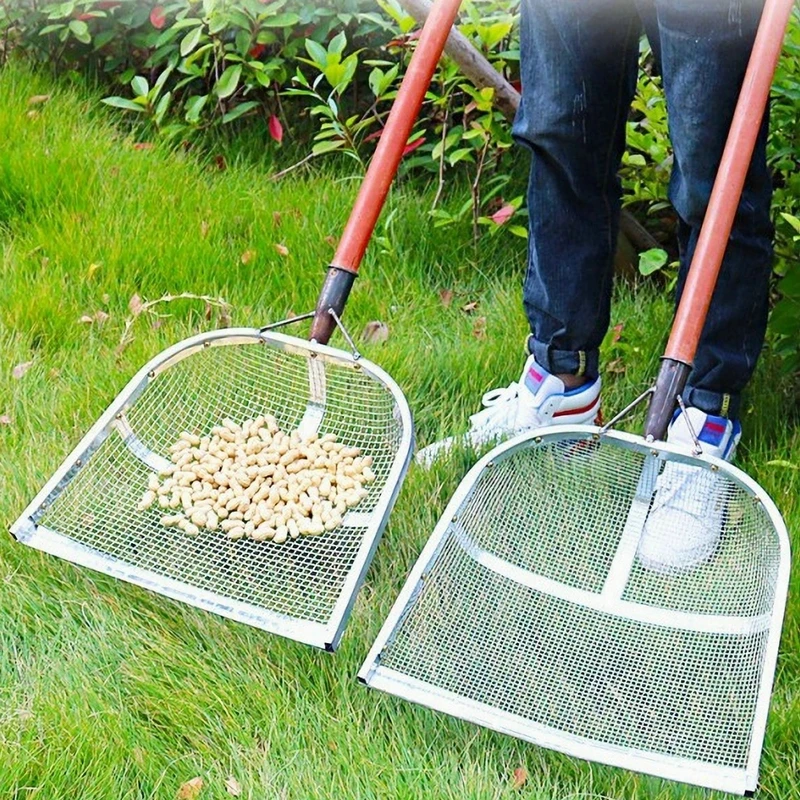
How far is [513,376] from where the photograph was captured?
9.29 ft

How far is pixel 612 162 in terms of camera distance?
235cm

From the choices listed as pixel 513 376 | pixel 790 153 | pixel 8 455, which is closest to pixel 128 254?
pixel 8 455

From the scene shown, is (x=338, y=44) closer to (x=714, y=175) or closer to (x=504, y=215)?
(x=504, y=215)

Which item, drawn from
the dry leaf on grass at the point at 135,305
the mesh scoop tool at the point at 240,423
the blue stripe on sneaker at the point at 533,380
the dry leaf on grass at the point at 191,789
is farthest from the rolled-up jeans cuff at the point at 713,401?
the dry leaf on grass at the point at 135,305

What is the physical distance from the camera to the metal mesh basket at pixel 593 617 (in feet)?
5.93

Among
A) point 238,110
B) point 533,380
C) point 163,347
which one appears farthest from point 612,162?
point 238,110

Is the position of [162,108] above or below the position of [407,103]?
below

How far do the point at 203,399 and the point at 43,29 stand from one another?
6.31 feet

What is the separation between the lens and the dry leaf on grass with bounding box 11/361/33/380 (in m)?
2.72

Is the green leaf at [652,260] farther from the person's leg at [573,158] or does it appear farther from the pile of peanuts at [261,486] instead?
the pile of peanuts at [261,486]

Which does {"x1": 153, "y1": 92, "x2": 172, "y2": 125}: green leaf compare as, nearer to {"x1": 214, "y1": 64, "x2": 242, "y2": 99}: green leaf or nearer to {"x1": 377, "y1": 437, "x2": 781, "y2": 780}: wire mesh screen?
{"x1": 214, "y1": 64, "x2": 242, "y2": 99}: green leaf

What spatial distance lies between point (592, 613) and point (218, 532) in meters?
0.66

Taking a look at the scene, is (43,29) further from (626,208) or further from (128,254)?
(626,208)

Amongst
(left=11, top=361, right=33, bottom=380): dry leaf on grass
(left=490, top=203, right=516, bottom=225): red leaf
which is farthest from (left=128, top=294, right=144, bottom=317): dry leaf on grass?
(left=490, top=203, right=516, bottom=225): red leaf
